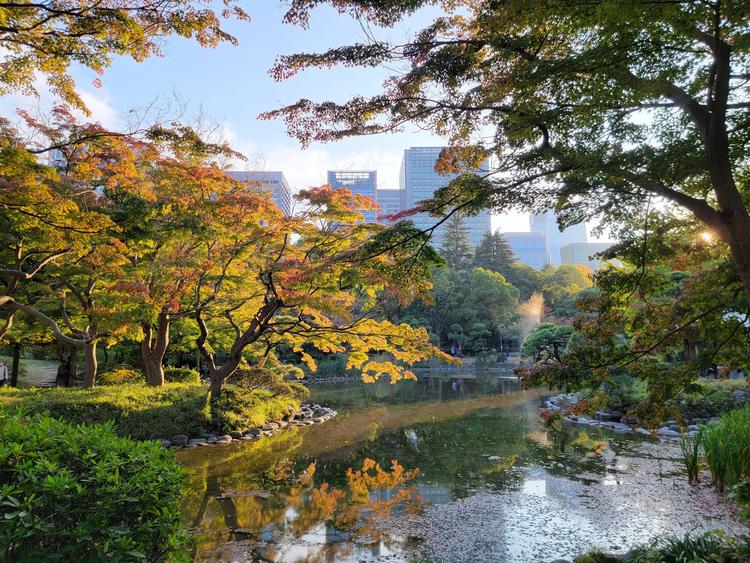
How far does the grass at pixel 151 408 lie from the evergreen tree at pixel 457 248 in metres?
34.2

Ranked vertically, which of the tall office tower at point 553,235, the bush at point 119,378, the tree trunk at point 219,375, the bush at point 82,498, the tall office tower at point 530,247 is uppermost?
the tall office tower at point 553,235

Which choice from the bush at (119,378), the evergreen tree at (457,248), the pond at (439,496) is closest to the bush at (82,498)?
the pond at (439,496)

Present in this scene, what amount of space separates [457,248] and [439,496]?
130 ft

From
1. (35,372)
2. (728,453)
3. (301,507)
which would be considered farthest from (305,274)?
(35,372)

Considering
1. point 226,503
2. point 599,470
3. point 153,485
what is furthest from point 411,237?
point 599,470

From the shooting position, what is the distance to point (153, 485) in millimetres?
2502

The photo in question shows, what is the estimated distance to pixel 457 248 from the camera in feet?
144

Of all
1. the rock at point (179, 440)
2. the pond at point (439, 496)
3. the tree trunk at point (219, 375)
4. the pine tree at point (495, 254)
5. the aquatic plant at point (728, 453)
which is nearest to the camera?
the pond at point (439, 496)

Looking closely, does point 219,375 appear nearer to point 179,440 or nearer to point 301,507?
point 179,440

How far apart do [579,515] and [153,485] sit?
4586mm

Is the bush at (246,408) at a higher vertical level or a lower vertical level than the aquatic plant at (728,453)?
lower

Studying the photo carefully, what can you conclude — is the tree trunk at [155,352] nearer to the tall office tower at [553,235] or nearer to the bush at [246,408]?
the bush at [246,408]

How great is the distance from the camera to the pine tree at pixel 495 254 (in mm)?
41497

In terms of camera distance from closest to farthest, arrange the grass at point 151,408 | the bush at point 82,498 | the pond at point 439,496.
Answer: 1. the bush at point 82,498
2. the pond at point 439,496
3. the grass at point 151,408
